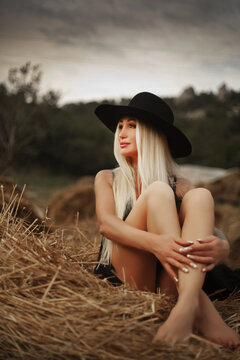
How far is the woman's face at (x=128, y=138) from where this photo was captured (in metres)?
2.33

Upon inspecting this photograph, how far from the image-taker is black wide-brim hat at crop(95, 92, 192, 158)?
2252 millimetres

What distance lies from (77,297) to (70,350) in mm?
282

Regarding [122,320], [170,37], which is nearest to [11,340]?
[122,320]

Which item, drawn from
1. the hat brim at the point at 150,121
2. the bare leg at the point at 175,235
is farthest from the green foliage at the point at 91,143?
the bare leg at the point at 175,235

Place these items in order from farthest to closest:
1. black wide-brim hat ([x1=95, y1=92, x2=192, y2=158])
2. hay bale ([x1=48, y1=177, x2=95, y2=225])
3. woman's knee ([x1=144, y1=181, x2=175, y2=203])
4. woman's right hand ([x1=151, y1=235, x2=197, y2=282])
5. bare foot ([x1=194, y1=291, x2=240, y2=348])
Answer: hay bale ([x1=48, y1=177, x2=95, y2=225]) → black wide-brim hat ([x1=95, y1=92, x2=192, y2=158]) → woman's knee ([x1=144, y1=181, x2=175, y2=203]) → woman's right hand ([x1=151, y1=235, x2=197, y2=282]) → bare foot ([x1=194, y1=291, x2=240, y2=348])

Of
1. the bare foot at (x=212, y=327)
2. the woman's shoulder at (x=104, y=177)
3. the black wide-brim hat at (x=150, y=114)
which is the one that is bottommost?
→ the bare foot at (x=212, y=327)

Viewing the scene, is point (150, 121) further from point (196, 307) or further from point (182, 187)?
point (196, 307)

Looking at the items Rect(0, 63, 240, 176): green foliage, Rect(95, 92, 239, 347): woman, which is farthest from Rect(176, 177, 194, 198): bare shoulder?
Rect(0, 63, 240, 176): green foliage

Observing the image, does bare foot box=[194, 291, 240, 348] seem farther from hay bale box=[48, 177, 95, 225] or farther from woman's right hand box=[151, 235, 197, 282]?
hay bale box=[48, 177, 95, 225]

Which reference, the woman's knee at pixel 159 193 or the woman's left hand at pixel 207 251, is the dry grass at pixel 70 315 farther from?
the woman's knee at pixel 159 193

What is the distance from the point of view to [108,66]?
28.0 feet

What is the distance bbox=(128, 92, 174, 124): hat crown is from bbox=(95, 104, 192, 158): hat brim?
33mm

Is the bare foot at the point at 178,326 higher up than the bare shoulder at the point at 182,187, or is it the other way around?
the bare shoulder at the point at 182,187

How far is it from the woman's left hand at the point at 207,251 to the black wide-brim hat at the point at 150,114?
82 centimetres
